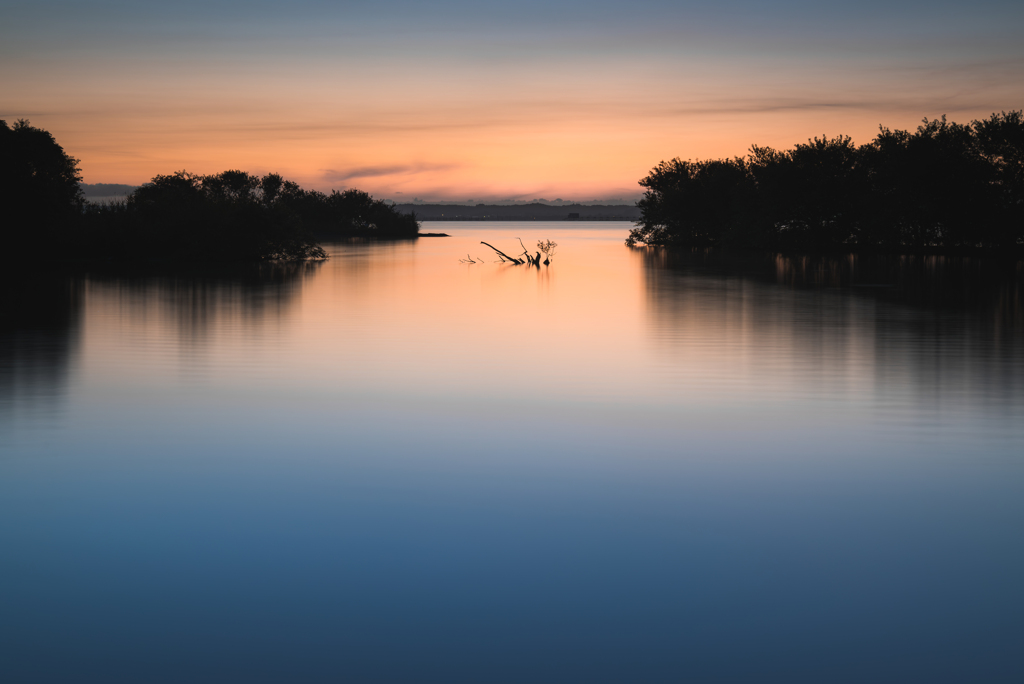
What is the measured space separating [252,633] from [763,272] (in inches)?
1598

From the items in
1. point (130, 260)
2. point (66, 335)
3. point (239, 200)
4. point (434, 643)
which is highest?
point (239, 200)

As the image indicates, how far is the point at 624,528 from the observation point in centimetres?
636

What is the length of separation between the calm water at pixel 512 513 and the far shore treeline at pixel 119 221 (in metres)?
31.3

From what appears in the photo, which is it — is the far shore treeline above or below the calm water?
above

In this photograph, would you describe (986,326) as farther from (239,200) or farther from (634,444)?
(239,200)

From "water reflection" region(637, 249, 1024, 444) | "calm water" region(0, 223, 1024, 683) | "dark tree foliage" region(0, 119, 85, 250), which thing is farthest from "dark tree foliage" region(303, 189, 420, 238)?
"calm water" region(0, 223, 1024, 683)

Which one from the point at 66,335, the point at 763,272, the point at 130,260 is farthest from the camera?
the point at 130,260

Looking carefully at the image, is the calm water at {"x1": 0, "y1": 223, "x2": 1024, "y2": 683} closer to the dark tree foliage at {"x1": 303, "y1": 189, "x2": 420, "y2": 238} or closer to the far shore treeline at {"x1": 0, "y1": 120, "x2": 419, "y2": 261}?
the far shore treeline at {"x1": 0, "y1": 120, "x2": 419, "y2": 261}

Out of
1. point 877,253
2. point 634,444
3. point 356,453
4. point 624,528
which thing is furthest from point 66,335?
point 877,253

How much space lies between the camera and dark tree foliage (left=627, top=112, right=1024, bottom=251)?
2116 inches

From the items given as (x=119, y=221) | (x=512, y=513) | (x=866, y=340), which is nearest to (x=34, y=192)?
(x=119, y=221)

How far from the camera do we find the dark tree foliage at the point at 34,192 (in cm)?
4228

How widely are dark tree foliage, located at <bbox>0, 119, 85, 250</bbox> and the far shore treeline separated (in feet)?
0.14

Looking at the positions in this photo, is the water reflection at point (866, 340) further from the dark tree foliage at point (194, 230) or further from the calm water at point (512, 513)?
the dark tree foliage at point (194, 230)
